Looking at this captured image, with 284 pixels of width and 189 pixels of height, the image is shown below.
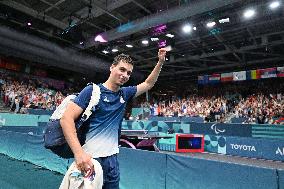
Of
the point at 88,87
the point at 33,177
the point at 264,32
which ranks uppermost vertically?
the point at 264,32

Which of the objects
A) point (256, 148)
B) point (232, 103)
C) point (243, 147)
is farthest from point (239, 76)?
point (256, 148)

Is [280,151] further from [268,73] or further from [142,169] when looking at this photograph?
[268,73]

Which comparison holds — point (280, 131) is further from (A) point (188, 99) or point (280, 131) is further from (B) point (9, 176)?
(A) point (188, 99)

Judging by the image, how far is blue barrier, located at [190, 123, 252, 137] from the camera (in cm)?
1255

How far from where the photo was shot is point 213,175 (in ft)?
12.6

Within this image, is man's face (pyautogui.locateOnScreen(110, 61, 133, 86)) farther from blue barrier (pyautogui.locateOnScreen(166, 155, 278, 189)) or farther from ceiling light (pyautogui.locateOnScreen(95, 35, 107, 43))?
ceiling light (pyautogui.locateOnScreen(95, 35, 107, 43))

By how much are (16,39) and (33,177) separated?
36.5ft

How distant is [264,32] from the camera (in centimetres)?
1647

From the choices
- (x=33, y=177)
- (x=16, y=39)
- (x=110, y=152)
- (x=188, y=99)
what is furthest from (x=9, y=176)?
(x=188, y=99)

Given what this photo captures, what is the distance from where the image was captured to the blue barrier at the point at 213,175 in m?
3.38

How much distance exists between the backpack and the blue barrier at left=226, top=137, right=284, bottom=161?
27.1 feet

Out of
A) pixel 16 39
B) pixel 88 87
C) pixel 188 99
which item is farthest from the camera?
pixel 188 99

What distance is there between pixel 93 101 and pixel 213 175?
8.50 feet

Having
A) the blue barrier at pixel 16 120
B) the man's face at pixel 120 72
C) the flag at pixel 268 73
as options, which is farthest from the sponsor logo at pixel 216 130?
the man's face at pixel 120 72
